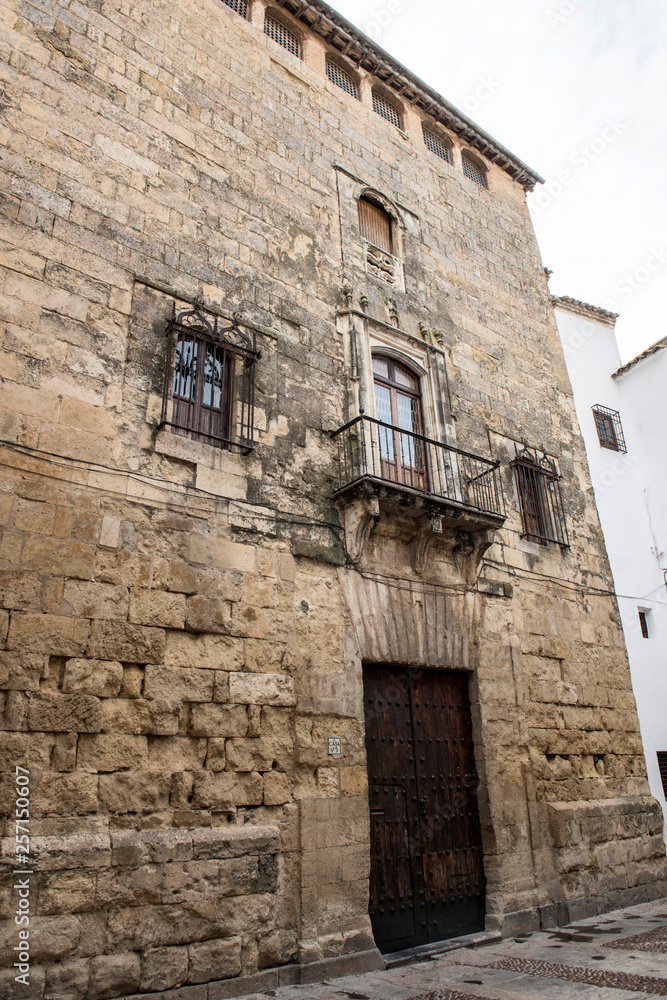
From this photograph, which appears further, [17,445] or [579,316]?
[579,316]

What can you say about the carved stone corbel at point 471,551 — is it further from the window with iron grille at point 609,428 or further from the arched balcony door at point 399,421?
the window with iron grille at point 609,428

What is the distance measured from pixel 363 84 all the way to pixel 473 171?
2546 millimetres

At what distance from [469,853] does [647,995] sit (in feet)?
8.30

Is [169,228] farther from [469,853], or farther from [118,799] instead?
[469,853]

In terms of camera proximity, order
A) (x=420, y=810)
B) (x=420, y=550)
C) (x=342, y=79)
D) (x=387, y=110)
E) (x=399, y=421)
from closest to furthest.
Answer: (x=420, y=810)
(x=420, y=550)
(x=399, y=421)
(x=342, y=79)
(x=387, y=110)

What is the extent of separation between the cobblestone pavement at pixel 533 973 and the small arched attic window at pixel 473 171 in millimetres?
10802

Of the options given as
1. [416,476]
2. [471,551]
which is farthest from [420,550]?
[416,476]

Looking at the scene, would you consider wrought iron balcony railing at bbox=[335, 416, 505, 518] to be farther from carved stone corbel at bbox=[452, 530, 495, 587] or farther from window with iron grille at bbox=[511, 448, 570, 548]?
window with iron grille at bbox=[511, 448, 570, 548]

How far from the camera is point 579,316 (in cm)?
1339

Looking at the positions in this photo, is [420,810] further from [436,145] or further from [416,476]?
[436,145]

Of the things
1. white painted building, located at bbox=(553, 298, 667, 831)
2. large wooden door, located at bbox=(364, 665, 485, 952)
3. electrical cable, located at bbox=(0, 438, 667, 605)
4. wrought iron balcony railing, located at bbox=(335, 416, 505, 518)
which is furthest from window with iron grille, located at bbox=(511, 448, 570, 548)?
large wooden door, located at bbox=(364, 665, 485, 952)

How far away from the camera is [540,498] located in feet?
29.6

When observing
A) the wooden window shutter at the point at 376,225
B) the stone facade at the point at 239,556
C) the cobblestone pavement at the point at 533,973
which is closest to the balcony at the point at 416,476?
the stone facade at the point at 239,556

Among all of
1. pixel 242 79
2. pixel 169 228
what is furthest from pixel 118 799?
pixel 242 79
